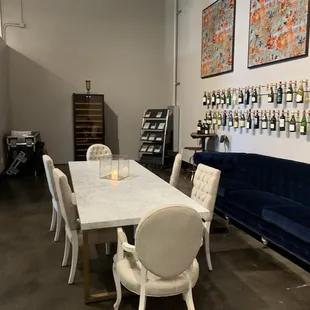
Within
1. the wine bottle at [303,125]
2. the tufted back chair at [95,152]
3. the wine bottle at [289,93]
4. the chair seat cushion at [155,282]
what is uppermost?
the wine bottle at [289,93]

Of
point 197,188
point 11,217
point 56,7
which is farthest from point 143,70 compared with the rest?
point 197,188

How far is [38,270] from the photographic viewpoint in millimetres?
2977

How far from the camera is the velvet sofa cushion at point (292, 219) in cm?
285

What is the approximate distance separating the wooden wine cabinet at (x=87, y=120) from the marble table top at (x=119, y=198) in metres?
4.84

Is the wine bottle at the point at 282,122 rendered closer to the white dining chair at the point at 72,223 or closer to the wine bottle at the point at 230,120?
the wine bottle at the point at 230,120

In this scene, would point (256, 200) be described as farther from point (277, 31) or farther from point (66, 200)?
point (277, 31)

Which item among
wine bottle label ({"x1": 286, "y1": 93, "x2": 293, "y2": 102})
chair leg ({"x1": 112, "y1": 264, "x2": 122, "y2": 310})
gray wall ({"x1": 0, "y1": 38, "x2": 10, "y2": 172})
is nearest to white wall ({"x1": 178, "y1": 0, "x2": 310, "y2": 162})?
wine bottle label ({"x1": 286, "y1": 93, "x2": 293, "y2": 102})

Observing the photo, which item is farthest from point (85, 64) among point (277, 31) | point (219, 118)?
point (277, 31)

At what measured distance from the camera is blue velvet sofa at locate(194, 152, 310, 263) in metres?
3.04

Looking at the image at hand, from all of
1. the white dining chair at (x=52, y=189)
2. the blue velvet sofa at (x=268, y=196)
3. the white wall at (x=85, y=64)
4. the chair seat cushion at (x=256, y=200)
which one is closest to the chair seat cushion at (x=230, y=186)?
the blue velvet sofa at (x=268, y=196)

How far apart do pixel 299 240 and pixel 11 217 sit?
3.67 meters

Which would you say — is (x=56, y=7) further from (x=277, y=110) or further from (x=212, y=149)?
(x=277, y=110)

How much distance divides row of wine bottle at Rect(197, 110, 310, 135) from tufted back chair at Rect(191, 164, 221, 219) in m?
1.74

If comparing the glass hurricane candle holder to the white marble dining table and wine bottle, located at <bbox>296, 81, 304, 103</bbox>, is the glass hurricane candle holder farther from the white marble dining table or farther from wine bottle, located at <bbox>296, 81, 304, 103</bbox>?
wine bottle, located at <bbox>296, 81, 304, 103</bbox>
